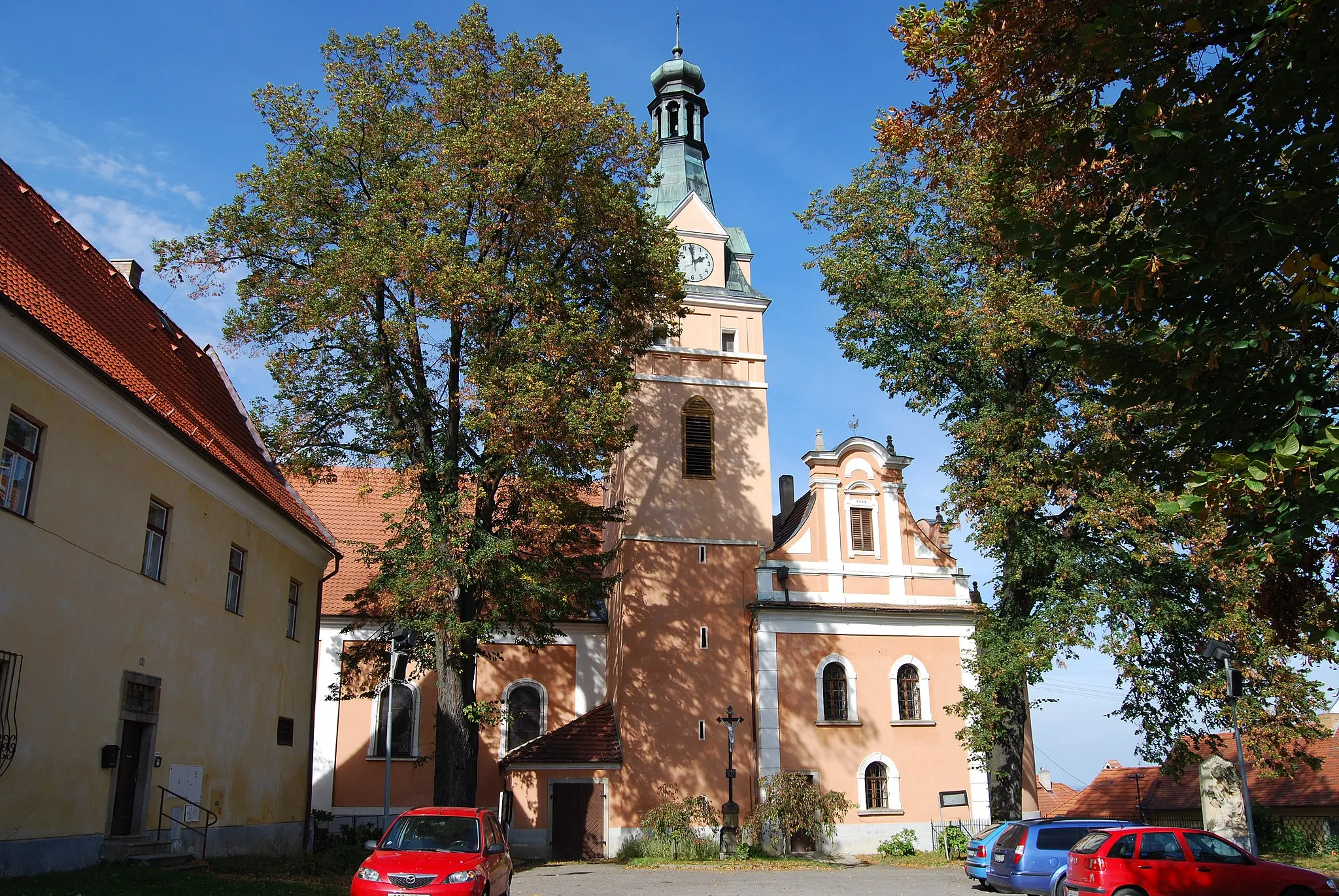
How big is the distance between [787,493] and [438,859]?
24.4 metres

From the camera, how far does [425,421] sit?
2139cm

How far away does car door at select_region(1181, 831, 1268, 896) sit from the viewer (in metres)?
14.7

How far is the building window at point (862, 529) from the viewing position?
30125mm

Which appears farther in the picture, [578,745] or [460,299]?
[578,745]

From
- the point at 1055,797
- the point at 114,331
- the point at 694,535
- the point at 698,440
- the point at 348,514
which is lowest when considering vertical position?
the point at 1055,797

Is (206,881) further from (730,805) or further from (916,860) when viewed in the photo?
(916,860)

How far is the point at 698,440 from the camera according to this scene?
1211 inches

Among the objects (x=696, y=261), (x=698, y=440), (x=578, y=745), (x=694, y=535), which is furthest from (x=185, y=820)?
(x=696, y=261)

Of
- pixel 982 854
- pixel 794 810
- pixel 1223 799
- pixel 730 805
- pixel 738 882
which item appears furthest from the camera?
pixel 730 805

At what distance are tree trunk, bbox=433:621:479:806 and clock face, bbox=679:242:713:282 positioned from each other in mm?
15755

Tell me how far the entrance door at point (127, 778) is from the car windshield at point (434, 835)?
4567 millimetres

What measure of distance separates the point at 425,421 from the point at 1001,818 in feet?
56.4

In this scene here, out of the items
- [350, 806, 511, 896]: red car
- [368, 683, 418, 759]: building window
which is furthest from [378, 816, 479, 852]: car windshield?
[368, 683, 418, 759]: building window

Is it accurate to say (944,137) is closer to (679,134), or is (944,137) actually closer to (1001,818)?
(1001,818)
